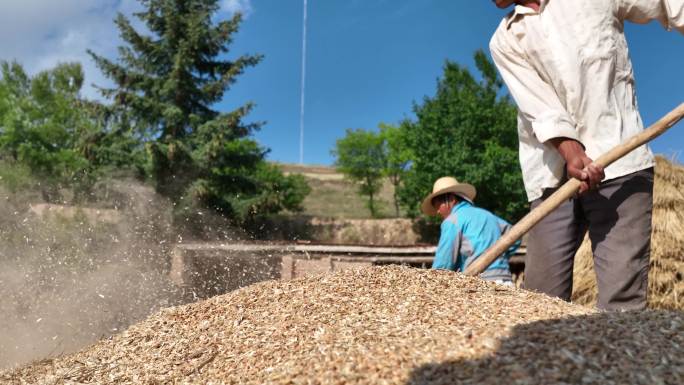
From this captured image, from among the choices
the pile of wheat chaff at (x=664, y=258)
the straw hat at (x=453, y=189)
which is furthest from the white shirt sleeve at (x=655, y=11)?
the pile of wheat chaff at (x=664, y=258)

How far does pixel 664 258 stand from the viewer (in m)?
5.41

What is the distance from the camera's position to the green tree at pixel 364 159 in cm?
3884

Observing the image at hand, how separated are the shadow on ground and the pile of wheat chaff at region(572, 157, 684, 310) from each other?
402 centimetres

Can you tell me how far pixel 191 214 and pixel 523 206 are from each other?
1483 centimetres

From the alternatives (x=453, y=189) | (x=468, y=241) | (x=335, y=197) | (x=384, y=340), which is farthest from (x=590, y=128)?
(x=335, y=197)

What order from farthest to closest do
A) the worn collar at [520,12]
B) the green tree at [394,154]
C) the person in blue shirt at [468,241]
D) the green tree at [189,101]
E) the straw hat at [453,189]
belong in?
the green tree at [394,154]
the green tree at [189,101]
the straw hat at [453,189]
the person in blue shirt at [468,241]
the worn collar at [520,12]

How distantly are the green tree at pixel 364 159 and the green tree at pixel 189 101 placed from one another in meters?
17.6

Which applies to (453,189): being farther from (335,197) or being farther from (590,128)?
(335,197)

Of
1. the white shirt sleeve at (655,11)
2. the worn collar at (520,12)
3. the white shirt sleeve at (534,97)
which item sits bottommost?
the white shirt sleeve at (534,97)

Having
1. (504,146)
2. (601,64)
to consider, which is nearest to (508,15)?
(601,64)

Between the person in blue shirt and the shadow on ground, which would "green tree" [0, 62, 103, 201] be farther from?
the shadow on ground

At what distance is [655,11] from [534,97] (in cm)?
60

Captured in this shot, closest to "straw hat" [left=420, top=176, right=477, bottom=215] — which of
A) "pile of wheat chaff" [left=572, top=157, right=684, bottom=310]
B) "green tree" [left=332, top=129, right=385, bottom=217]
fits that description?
"pile of wheat chaff" [left=572, top=157, right=684, bottom=310]

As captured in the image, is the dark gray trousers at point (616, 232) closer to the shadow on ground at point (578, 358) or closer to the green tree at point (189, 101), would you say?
the shadow on ground at point (578, 358)
